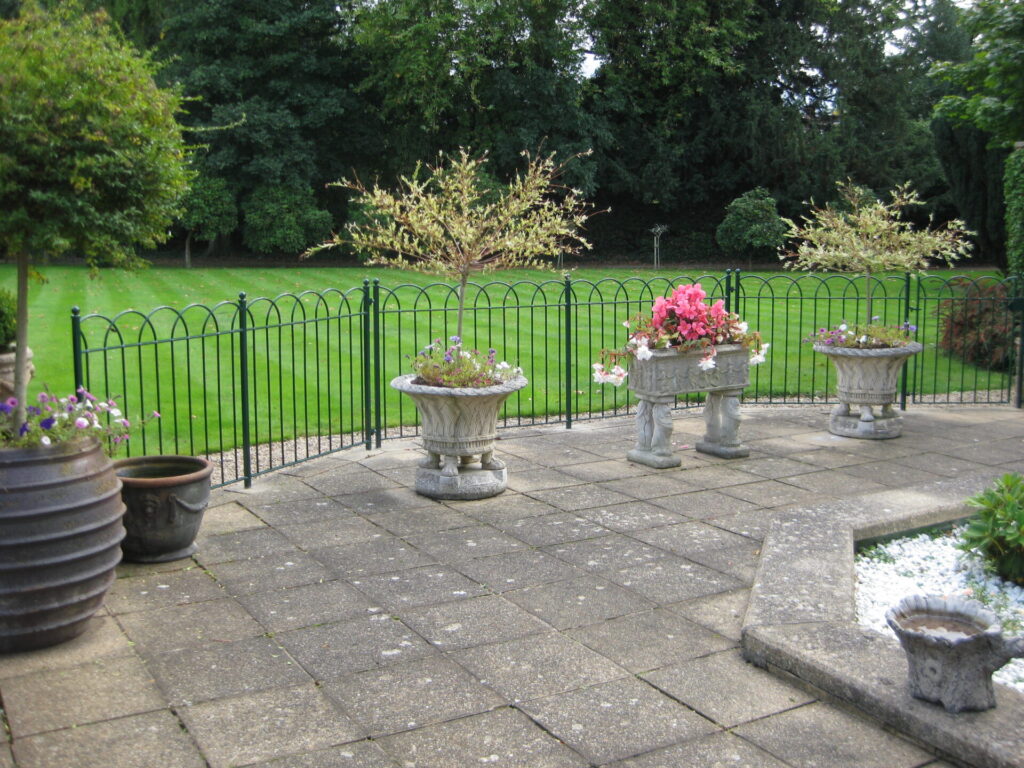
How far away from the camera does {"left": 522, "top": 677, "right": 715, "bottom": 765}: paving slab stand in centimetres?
367

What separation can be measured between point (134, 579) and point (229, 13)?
2617cm

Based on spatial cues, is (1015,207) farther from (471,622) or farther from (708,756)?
(708,756)

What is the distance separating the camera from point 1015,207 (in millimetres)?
15344

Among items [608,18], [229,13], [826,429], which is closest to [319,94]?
[229,13]

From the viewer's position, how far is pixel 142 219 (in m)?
4.92

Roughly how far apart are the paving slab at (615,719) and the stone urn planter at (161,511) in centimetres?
264

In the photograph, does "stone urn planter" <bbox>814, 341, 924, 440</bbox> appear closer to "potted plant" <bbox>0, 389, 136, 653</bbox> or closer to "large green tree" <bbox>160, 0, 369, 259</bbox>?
"potted plant" <bbox>0, 389, 136, 653</bbox>

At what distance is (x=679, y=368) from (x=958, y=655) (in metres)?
4.69

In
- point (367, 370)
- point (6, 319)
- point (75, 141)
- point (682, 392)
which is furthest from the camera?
point (367, 370)

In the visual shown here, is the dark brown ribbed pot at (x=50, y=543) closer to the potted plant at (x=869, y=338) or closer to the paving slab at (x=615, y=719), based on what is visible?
the paving slab at (x=615, y=719)

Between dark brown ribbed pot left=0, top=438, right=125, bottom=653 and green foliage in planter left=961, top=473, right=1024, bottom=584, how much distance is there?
446 cm

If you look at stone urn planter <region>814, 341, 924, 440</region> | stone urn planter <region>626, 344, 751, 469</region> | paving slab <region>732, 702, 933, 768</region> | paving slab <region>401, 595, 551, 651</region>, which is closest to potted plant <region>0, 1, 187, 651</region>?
paving slab <region>401, 595, 551, 651</region>

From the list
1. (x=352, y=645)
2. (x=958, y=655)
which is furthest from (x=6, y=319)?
(x=958, y=655)

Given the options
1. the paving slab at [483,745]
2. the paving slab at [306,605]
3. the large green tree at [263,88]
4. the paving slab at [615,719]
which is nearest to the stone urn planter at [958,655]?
the paving slab at [615,719]
